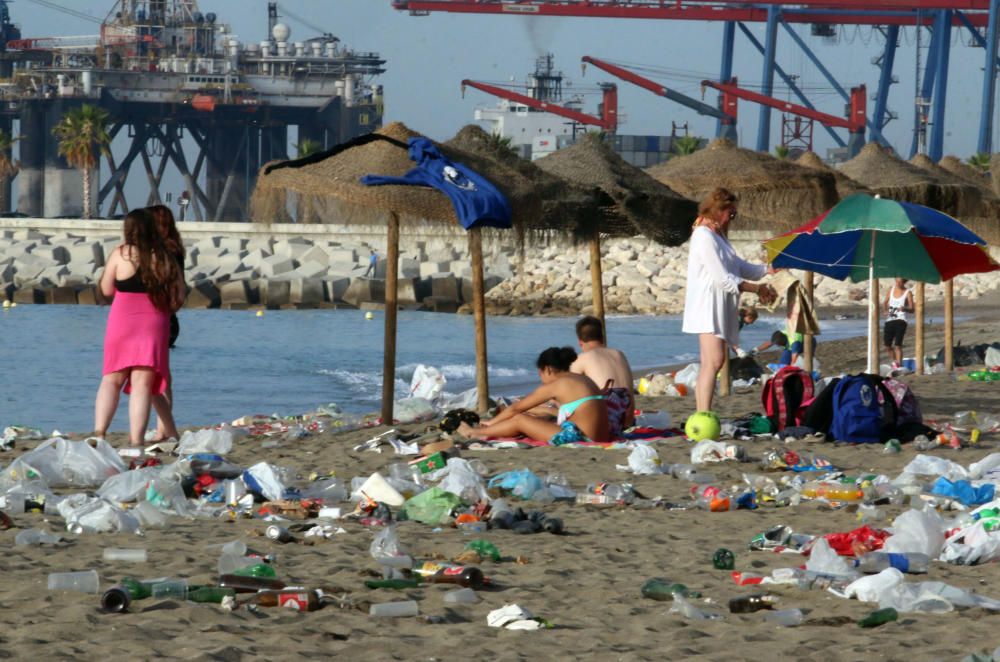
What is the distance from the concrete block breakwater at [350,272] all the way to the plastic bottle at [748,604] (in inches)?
1138

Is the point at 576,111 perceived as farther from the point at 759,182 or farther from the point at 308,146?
the point at 759,182

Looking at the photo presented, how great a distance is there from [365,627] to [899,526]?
6.56ft

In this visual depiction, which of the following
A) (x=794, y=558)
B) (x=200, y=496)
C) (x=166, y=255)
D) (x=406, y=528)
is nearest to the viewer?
(x=794, y=558)

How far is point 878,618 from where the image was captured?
378 centimetres

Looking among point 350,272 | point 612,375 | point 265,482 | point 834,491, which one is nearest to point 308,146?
point 350,272

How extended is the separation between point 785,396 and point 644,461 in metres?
1.65

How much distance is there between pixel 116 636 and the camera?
3475mm

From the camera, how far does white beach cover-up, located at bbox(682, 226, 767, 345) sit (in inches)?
304

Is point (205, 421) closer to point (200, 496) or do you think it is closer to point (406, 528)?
point (200, 496)

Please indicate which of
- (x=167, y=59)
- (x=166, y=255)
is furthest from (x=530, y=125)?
(x=166, y=255)

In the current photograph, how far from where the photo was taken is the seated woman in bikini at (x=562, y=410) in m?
7.50

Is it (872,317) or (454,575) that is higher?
(872,317)

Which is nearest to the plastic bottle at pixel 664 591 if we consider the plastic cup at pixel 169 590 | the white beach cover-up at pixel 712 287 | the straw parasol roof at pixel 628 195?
the plastic cup at pixel 169 590

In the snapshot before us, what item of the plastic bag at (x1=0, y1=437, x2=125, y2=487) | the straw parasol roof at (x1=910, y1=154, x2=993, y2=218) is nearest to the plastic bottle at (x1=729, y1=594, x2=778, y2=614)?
the plastic bag at (x1=0, y1=437, x2=125, y2=487)
